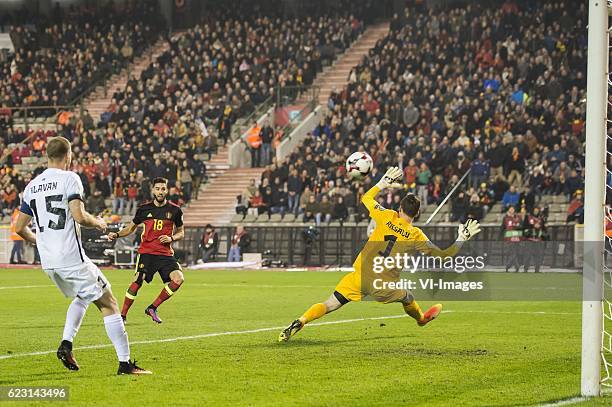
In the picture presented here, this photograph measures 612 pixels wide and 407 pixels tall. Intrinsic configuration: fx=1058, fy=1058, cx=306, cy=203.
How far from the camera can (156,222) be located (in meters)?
16.2

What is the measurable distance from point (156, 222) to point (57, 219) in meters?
6.53

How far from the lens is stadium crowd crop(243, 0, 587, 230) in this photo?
34.0 meters

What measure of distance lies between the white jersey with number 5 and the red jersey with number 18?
6.34m

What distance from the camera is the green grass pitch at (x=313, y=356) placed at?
9.03m

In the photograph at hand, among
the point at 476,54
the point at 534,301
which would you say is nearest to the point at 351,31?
the point at 476,54

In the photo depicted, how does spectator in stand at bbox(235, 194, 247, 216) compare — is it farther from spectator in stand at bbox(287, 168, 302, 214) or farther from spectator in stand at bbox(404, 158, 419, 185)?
spectator in stand at bbox(404, 158, 419, 185)

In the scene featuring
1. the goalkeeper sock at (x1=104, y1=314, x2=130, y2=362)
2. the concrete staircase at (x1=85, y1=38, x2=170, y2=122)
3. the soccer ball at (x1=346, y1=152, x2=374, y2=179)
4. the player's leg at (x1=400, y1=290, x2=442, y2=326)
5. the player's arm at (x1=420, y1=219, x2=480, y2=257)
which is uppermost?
the concrete staircase at (x1=85, y1=38, x2=170, y2=122)

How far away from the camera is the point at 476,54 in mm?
40250

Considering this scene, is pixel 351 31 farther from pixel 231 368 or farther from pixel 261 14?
pixel 231 368

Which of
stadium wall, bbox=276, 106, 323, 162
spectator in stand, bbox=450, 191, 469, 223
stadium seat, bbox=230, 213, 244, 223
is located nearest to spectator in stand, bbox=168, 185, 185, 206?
stadium seat, bbox=230, 213, 244, 223

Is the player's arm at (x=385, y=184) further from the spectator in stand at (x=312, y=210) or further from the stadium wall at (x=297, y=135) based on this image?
the stadium wall at (x=297, y=135)

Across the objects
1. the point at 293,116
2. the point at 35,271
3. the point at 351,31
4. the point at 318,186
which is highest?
the point at 351,31

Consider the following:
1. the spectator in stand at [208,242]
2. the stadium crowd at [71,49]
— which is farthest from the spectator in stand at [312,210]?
the stadium crowd at [71,49]

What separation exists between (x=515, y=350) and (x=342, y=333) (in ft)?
9.21
